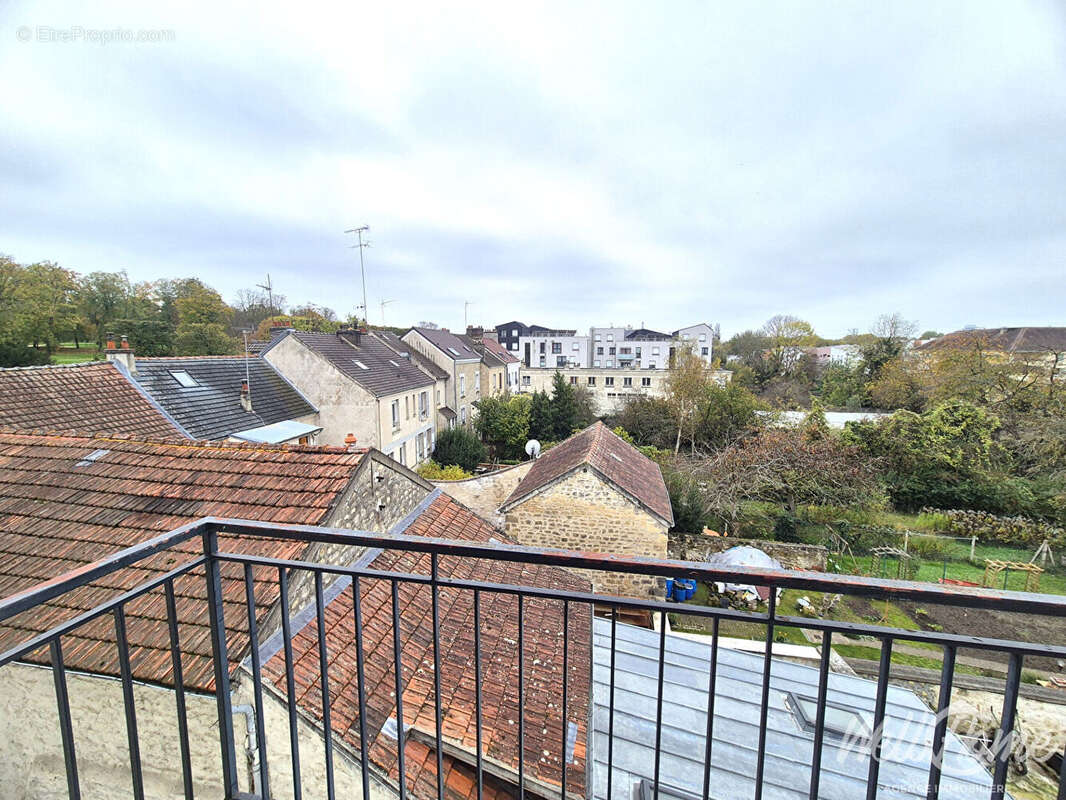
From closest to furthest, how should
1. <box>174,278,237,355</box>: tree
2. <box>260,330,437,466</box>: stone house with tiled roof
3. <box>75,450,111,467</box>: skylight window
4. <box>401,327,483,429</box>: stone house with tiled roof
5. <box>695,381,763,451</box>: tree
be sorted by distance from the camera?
<box>75,450,111,467</box>: skylight window < <box>260,330,437,466</box>: stone house with tiled roof < <box>695,381,763,451</box>: tree < <box>401,327,483,429</box>: stone house with tiled roof < <box>174,278,237,355</box>: tree

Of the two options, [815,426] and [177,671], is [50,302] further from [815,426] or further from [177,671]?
[815,426]

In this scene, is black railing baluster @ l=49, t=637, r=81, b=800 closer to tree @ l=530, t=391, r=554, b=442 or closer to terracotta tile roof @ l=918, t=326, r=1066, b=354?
tree @ l=530, t=391, r=554, b=442

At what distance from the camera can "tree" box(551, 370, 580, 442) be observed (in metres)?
25.5

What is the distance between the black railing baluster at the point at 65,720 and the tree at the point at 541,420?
2354 cm

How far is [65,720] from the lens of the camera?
4.64ft

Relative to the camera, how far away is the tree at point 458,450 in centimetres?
2080

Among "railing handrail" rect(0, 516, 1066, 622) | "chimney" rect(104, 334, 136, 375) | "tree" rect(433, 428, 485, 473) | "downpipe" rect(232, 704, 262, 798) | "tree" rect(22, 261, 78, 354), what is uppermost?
"tree" rect(22, 261, 78, 354)

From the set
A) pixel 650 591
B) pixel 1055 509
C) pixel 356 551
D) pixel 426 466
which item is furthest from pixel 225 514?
pixel 1055 509

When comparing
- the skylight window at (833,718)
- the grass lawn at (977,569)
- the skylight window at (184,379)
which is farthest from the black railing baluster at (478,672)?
the grass lawn at (977,569)

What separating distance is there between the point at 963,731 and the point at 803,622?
28.4ft

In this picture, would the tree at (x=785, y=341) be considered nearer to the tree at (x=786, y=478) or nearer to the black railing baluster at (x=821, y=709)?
the tree at (x=786, y=478)

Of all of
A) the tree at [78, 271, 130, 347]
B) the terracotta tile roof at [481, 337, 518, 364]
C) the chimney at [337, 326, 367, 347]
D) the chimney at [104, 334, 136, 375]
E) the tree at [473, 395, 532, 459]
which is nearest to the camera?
the chimney at [104, 334, 136, 375]

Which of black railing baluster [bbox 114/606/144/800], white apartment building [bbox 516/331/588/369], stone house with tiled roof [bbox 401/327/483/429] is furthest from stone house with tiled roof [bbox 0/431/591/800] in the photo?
white apartment building [bbox 516/331/588/369]

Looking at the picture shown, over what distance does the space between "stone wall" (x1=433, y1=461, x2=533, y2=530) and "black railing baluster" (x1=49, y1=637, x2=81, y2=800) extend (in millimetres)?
10928
